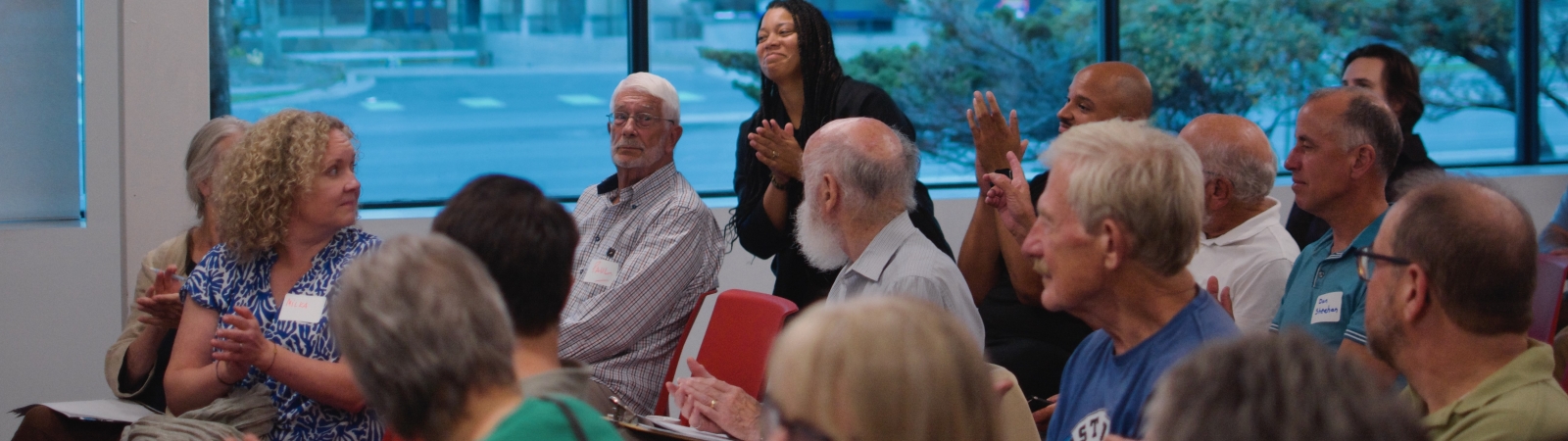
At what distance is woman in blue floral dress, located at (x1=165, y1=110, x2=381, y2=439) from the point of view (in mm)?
2303

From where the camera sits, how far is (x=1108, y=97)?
3082mm

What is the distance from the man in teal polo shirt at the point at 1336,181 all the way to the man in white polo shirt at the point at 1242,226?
9 cm

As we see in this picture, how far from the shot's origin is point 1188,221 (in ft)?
5.19

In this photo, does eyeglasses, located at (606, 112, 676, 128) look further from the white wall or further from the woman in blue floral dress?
the white wall

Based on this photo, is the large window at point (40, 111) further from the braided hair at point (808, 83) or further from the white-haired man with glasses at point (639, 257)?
the braided hair at point (808, 83)

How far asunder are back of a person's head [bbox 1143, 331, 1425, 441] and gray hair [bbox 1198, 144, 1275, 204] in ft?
5.90

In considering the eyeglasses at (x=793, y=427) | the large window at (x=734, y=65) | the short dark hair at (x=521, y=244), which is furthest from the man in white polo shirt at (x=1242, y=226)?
the large window at (x=734, y=65)

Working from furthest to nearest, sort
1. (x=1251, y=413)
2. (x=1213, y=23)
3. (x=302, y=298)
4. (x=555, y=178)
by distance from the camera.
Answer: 1. (x=1213, y=23)
2. (x=555, y=178)
3. (x=302, y=298)
4. (x=1251, y=413)

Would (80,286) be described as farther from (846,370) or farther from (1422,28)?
(1422,28)

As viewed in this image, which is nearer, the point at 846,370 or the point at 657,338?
the point at 846,370

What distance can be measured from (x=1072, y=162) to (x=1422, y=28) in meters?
4.84

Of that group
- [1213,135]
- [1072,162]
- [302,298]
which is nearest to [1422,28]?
[1213,135]

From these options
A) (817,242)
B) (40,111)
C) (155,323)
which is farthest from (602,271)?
(40,111)

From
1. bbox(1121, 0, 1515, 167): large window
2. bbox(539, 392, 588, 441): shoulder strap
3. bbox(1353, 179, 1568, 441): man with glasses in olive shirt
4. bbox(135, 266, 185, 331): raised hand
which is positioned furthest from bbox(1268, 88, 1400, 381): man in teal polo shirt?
bbox(1121, 0, 1515, 167): large window
